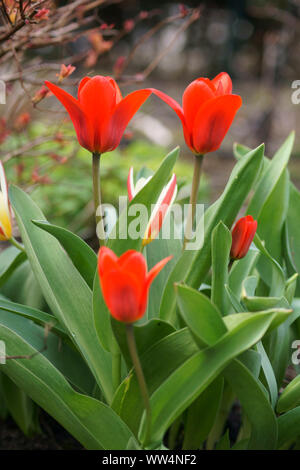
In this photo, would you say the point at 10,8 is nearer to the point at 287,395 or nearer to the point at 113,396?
the point at 113,396

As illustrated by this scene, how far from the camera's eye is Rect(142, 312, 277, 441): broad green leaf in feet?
2.09

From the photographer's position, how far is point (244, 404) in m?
0.77

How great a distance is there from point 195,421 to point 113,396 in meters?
0.19

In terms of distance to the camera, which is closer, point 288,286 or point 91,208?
point 288,286

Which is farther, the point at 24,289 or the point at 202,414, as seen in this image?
the point at 24,289

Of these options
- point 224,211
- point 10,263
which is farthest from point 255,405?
point 10,263

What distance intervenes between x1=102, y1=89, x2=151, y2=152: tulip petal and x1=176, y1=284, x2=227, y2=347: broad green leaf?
23 cm

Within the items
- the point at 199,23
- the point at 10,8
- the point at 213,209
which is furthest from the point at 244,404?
the point at 199,23

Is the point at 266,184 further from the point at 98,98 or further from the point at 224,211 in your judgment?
the point at 98,98

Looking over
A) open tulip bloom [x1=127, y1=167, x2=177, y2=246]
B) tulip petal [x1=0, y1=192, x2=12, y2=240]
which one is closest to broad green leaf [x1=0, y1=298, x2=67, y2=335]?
tulip petal [x1=0, y1=192, x2=12, y2=240]

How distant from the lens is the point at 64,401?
761mm

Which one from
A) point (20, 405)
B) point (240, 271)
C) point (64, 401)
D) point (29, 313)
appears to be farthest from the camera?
point (20, 405)

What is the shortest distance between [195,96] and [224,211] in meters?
0.17
